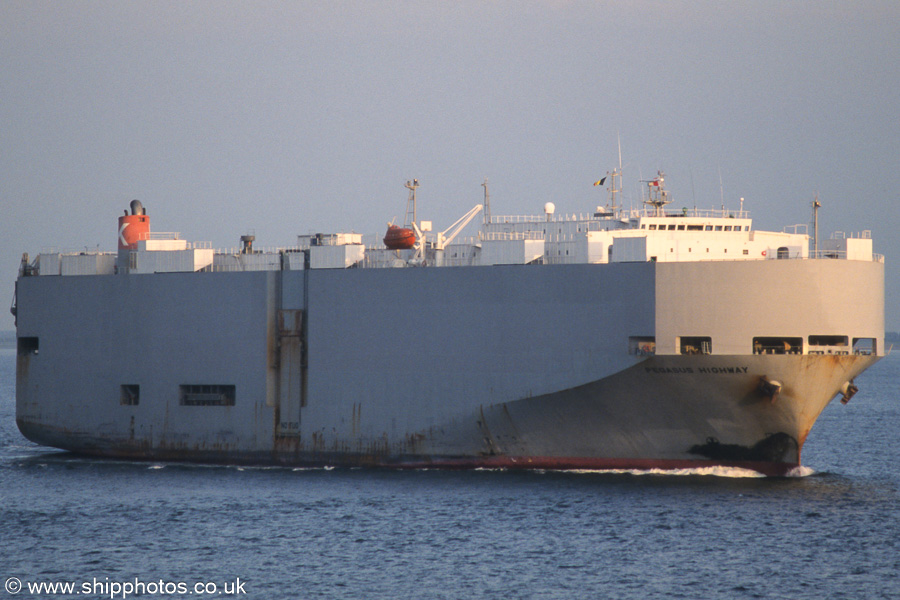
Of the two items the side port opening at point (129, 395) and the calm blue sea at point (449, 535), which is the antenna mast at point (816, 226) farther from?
the side port opening at point (129, 395)

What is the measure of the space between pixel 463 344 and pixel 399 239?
3723 mm

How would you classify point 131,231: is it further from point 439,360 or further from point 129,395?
point 439,360

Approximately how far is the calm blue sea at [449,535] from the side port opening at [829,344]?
3027 mm

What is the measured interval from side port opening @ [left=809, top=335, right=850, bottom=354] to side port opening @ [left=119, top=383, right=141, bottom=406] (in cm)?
1762

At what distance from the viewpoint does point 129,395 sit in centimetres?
3116

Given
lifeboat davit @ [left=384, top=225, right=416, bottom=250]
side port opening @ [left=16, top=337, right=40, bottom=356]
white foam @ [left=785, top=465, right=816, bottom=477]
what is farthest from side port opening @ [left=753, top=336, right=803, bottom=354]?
side port opening @ [left=16, top=337, right=40, bottom=356]

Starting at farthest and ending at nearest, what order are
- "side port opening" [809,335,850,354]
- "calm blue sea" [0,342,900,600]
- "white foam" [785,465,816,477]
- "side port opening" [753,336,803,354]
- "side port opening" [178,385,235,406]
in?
"side port opening" [178,385,235,406] → "white foam" [785,465,816,477] → "side port opening" [809,335,850,354] → "side port opening" [753,336,803,354] → "calm blue sea" [0,342,900,600]

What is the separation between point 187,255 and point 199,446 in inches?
203

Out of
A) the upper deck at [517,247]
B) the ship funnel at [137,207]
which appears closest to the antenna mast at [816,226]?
the upper deck at [517,247]

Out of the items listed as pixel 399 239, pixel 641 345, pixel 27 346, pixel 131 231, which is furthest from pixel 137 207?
pixel 641 345

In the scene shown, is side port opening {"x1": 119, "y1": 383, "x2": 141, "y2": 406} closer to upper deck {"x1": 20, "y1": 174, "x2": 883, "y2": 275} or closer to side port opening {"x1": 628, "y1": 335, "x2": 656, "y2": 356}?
upper deck {"x1": 20, "y1": 174, "x2": 883, "y2": 275}

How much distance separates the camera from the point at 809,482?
25.4m

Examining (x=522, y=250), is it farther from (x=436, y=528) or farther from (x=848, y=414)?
(x=848, y=414)

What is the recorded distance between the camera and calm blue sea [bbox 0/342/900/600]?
18.1m
